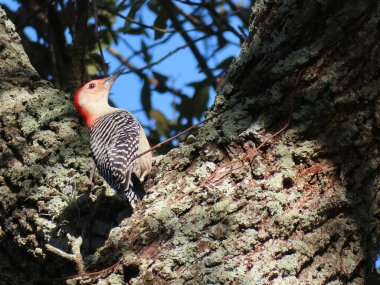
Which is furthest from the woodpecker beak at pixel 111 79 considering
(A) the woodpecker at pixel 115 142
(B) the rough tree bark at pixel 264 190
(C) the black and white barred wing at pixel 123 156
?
(B) the rough tree bark at pixel 264 190

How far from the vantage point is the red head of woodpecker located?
5852mm

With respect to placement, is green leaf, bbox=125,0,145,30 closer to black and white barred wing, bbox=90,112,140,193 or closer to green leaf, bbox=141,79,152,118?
black and white barred wing, bbox=90,112,140,193

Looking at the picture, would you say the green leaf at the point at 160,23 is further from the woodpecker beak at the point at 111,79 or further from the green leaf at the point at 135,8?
the woodpecker beak at the point at 111,79

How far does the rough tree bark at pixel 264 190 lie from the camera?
264 centimetres

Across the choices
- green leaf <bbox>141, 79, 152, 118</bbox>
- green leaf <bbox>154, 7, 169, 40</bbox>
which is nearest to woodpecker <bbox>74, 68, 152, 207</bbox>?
green leaf <bbox>141, 79, 152, 118</bbox>

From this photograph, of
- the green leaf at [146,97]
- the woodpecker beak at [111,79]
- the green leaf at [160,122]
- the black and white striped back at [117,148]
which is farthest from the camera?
the green leaf at [146,97]

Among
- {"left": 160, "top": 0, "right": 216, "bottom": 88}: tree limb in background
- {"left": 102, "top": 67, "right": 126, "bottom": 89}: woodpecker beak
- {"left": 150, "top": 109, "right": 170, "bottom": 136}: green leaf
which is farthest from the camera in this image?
{"left": 150, "top": 109, "right": 170, "bottom": 136}: green leaf

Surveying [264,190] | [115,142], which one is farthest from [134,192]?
[264,190]

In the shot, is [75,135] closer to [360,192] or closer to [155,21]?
[360,192]

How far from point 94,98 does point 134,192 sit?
91.8 inches

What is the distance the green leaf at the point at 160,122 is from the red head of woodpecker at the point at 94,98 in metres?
0.51

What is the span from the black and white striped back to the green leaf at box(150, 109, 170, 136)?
90cm

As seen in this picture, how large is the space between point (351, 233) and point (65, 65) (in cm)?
366

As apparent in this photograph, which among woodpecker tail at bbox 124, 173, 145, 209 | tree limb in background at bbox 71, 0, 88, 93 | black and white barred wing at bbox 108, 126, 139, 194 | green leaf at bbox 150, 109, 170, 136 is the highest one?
green leaf at bbox 150, 109, 170, 136
